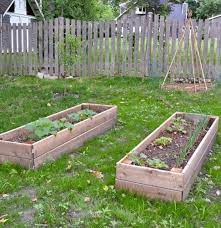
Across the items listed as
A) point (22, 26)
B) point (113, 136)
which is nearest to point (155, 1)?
point (22, 26)

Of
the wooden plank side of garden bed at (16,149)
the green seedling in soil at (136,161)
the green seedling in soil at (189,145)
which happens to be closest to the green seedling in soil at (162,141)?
the green seedling in soil at (189,145)

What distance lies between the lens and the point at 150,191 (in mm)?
3771

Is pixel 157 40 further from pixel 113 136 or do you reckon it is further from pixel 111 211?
pixel 111 211

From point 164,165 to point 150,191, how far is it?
1.10 feet

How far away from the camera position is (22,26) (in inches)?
442

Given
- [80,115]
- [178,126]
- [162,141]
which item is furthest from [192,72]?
[162,141]

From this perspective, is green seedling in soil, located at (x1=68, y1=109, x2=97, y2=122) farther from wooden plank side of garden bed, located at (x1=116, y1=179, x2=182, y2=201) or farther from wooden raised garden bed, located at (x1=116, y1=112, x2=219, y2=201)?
wooden plank side of garden bed, located at (x1=116, y1=179, x2=182, y2=201)

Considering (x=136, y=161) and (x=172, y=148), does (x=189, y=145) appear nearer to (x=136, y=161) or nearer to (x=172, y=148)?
(x=172, y=148)

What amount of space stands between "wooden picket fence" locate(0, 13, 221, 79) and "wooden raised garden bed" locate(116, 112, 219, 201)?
505 centimetres

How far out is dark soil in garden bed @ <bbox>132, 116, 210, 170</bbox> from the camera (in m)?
4.31

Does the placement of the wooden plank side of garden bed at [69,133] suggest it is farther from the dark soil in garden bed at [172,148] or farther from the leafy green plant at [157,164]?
the leafy green plant at [157,164]

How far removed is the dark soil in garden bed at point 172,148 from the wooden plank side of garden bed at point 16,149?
4.19 feet

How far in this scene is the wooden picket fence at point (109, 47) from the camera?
9.90m

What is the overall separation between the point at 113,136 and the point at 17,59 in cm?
651
